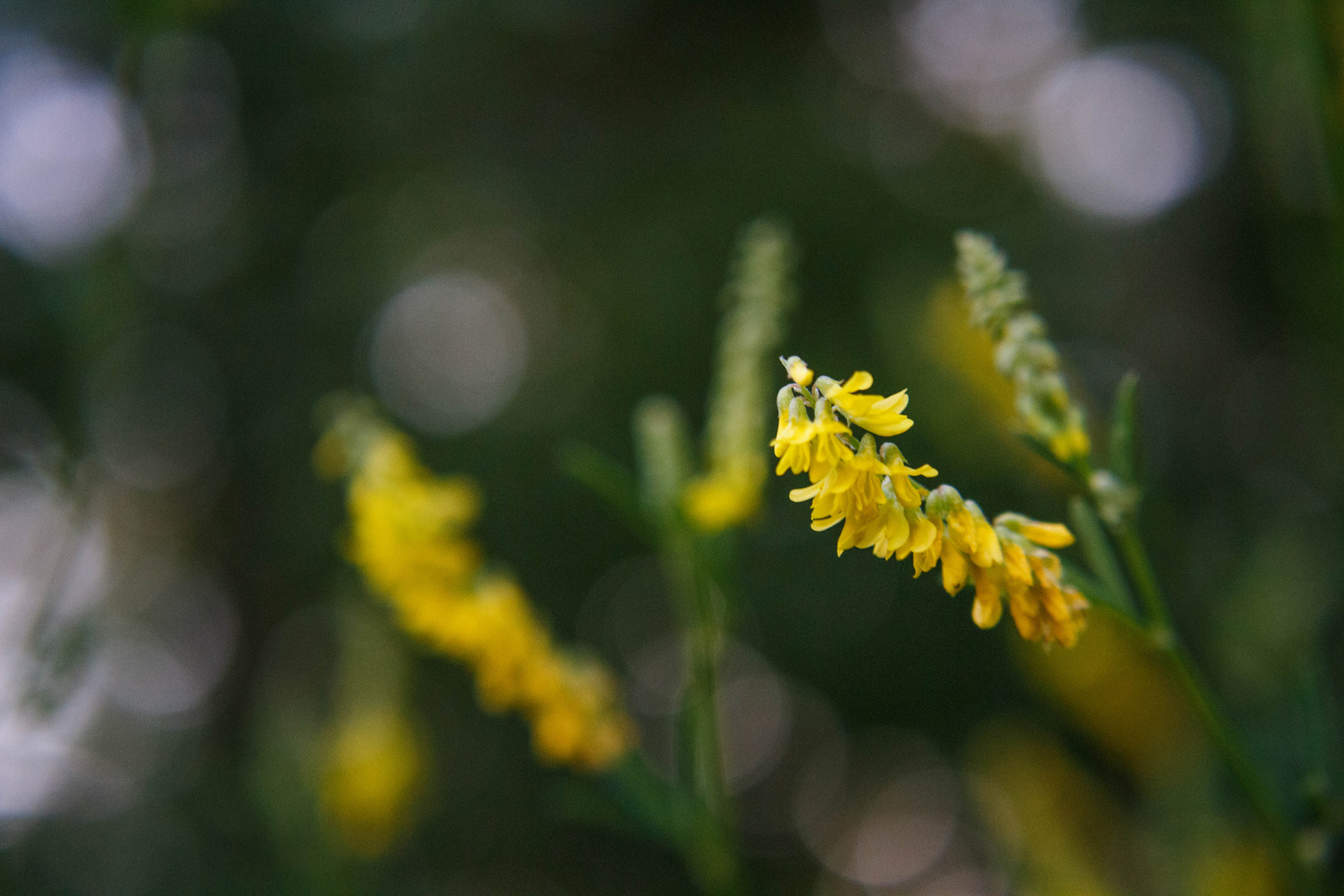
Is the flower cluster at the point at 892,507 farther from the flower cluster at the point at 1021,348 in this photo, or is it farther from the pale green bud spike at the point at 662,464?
the pale green bud spike at the point at 662,464

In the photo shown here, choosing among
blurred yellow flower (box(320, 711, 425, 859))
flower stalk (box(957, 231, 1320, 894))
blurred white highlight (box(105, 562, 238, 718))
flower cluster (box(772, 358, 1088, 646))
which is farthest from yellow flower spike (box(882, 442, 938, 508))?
blurred white highlight (box(105, 562, 238, 718))

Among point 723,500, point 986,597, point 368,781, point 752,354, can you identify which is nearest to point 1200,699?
point 986,597

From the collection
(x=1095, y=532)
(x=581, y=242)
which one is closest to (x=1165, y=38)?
(x=581, y=242)

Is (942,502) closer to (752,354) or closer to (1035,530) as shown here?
(1035,530)

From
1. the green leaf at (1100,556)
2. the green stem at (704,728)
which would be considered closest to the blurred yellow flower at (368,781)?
the green stem at (704,728)

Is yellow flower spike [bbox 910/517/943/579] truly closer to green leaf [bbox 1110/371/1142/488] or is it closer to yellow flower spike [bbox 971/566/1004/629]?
yellow flower spike [bbox 971/566/1004/629]

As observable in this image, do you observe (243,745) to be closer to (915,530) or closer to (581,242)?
(581,242)
